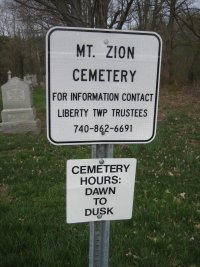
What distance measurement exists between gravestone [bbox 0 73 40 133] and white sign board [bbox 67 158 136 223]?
1000cm

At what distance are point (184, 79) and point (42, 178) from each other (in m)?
26.6

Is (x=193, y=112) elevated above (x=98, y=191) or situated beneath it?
situated beneath

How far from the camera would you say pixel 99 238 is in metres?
2.29

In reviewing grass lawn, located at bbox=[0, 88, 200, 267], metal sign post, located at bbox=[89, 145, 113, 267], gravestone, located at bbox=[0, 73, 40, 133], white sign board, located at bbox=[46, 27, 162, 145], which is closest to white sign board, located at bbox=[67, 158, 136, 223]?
metal sign post, located at bbox=[89, 145, 113, 267]

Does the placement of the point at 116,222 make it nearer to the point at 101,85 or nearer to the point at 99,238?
the point at 99,238

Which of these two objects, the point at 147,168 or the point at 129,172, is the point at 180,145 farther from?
the point at 129,172

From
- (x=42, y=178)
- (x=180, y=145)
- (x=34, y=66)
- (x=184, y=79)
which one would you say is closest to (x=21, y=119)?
(x=180, y=145)

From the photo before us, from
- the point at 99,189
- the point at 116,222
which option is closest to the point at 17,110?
the point at 116,222

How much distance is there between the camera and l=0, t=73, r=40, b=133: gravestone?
40.0ft

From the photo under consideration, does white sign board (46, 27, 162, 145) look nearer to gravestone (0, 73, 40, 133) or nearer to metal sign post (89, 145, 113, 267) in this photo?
metal sign post (89, 145, 113, 267)

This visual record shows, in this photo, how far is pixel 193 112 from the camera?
15.3 meters

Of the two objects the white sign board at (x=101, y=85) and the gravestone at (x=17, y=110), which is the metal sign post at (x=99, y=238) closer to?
the white sign board at (x=101, y=85)

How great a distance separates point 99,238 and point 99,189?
0.91ft

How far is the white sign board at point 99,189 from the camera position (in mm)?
2225
